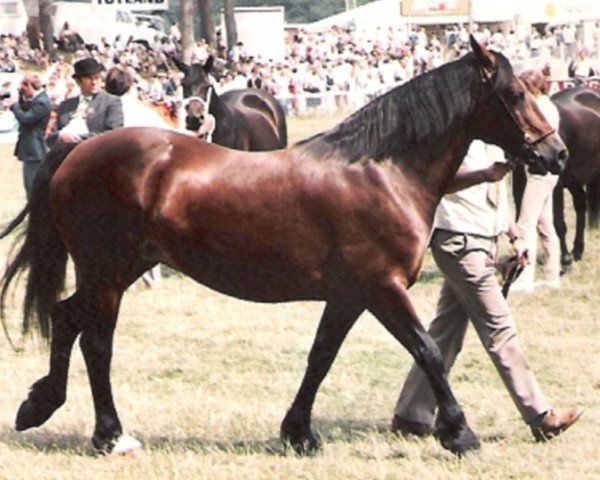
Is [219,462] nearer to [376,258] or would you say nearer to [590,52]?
[376,258]

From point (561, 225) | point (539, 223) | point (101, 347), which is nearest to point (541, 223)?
point (539, 223)

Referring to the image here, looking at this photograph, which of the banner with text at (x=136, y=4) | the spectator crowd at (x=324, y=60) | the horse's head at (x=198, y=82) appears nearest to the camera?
the horse's head at (x=198, y=82)

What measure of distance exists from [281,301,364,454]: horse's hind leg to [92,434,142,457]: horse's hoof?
0.71 m

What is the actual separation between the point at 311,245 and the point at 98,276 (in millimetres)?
1088

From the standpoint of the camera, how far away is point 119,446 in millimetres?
7082

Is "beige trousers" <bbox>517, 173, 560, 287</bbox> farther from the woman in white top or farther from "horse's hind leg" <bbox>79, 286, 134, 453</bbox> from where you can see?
"horse's hind leg" <bbox>79, 286, 134, 453</bbox>

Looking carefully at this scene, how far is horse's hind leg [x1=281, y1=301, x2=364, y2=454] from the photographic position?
23.4ft

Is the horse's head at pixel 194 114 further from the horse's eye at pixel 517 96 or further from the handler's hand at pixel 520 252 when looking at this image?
the horse's eye at pixel 517 96

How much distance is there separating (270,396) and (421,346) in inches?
84.2

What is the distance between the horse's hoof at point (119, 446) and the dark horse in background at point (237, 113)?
700cm

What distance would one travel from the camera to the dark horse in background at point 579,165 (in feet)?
46.9

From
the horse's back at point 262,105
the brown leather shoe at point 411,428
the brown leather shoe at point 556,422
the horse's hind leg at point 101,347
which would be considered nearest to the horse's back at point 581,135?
the horse's back at point 262,105

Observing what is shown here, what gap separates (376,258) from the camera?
6.81 meters

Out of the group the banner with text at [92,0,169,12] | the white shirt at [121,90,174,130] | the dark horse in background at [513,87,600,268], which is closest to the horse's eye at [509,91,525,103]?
the white shirt at [121,90,174,130]
